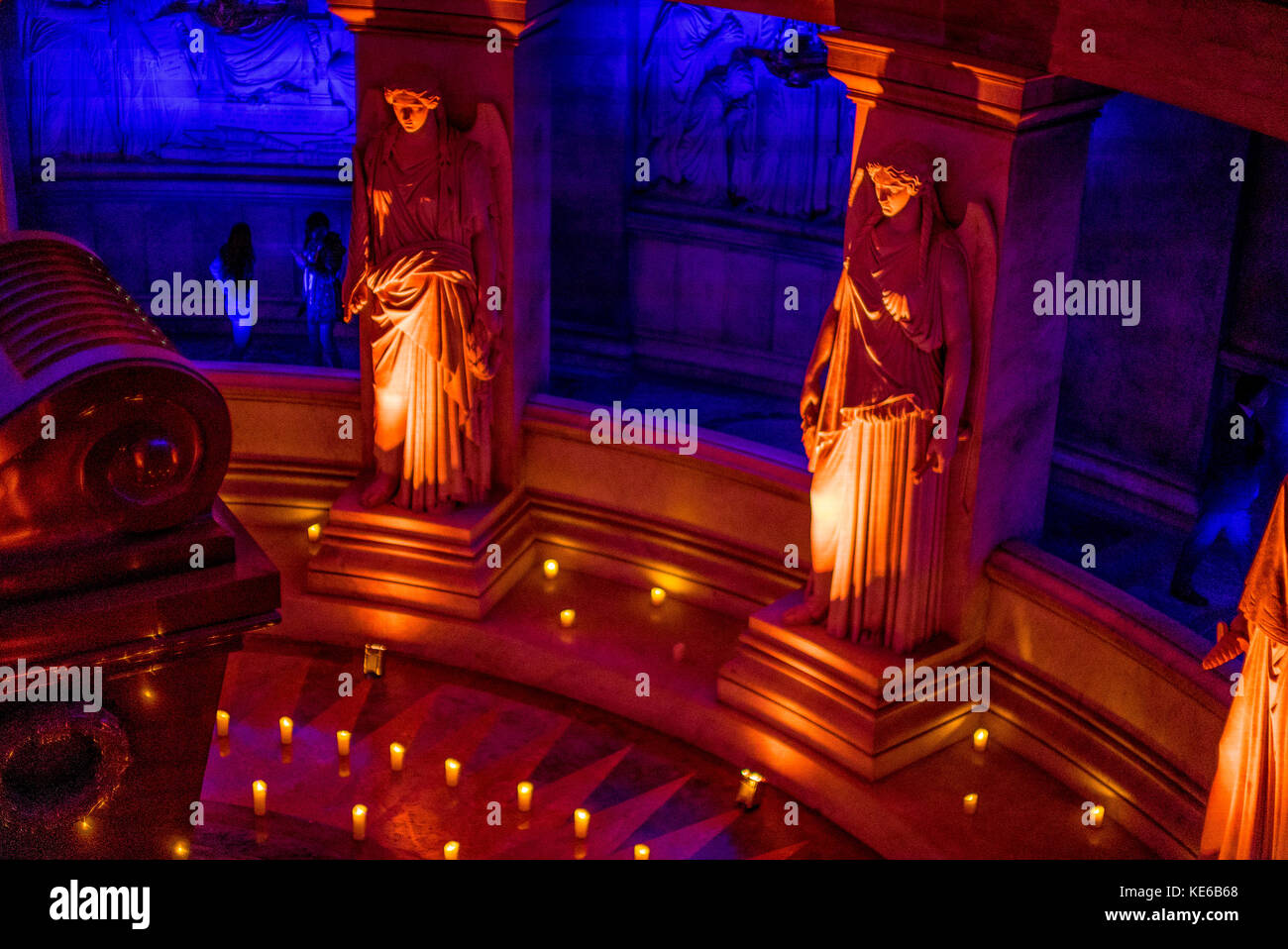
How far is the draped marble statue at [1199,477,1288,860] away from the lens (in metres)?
6.10

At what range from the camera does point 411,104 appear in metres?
9.37

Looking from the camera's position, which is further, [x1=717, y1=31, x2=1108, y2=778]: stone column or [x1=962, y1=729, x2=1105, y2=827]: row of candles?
[x1=962, y1=729, x2=1105, y2=827]: row of candles

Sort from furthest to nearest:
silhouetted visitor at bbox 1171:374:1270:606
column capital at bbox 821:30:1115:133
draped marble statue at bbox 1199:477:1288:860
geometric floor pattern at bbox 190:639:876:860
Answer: silhouetted visitor at bbox 1171:374:1270:606
geometric floor pattern at bbox 190:639:876:860
column capital at bbox 821:30:1115:133
draped marble statue at bbox 1199:477:1288:860

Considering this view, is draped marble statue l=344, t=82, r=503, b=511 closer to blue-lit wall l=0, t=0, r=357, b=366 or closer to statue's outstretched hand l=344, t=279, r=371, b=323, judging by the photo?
statue's outstretched hand l=344, t=279, r=371, b=323

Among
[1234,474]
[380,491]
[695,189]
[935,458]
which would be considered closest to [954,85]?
[935,458]

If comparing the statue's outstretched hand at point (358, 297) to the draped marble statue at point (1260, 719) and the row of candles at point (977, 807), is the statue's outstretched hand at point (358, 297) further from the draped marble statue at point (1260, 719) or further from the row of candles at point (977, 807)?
the draped marble statue at point (1260, 719)

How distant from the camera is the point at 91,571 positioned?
206 inches

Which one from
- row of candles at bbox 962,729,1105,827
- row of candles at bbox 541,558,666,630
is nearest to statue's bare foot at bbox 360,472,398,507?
row of candles at bbox 541,558,666,630

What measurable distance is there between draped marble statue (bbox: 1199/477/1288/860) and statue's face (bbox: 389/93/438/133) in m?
5.39

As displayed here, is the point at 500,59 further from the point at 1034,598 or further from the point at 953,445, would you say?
the point at 1034,598

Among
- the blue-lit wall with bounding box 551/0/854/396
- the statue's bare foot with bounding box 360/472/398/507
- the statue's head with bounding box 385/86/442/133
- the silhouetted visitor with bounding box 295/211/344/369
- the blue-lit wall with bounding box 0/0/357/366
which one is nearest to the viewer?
the statue's head with bounding box 385/86/442/133

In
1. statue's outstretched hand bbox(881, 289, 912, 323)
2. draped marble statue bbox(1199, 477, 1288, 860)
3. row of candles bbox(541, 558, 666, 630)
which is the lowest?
row of candles bbox(541, 558, 666, 630)

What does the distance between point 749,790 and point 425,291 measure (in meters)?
3.56

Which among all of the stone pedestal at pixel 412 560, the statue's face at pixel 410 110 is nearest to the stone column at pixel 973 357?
the stone pedestal at pixel 412 560
